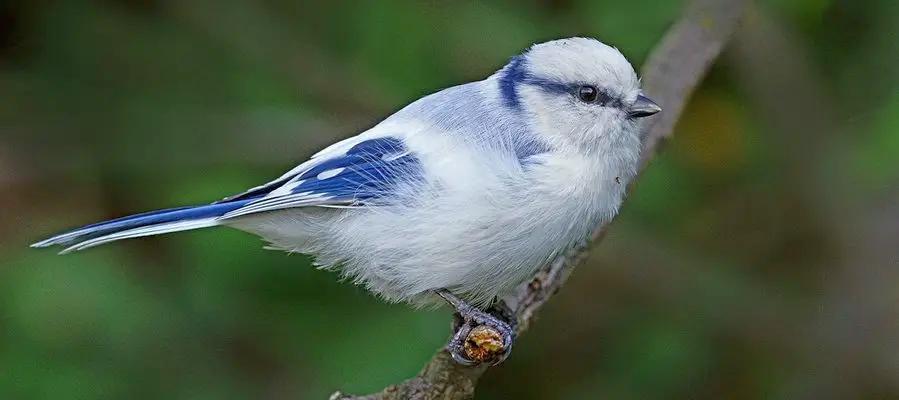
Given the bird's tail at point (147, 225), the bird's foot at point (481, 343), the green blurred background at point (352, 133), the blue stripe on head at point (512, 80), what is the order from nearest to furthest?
1. the bird's foot at point (481, 343)
2. the bird's tail at point (147, 225)
3. the blue stripe on head at point (512, 80)
4. the green blurred background at point (352, 133)

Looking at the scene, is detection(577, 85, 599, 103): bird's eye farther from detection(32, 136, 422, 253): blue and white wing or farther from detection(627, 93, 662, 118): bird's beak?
detection(32, 136, 422, 253): blue and white wing

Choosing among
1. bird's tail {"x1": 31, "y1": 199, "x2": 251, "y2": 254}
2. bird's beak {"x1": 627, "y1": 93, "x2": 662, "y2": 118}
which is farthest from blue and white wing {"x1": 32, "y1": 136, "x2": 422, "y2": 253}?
bird's beak {"x1": 627, "y1": 93, "x2": 662, "y2": 118}

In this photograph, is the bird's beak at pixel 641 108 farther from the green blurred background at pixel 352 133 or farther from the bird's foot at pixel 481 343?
the green blurred background at pixel 352 133

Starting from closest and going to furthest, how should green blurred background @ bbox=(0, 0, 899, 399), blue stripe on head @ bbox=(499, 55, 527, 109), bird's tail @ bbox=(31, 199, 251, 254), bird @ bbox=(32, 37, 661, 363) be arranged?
bird @ bbox=(32, 37, 661, 363)
bird's tail @ bbox=(31, 199, 251, 254)
blue stripe on head @ bbox=(499, 55, 527, 109)
green blurred background @ bbox=(0, 0, 899, 399)

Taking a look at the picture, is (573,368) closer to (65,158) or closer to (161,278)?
(161,278)

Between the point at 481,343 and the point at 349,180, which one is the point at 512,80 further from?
the point at 481,343

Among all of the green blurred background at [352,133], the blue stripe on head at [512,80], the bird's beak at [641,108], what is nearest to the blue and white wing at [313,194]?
the blue stripe on head at [512,80]

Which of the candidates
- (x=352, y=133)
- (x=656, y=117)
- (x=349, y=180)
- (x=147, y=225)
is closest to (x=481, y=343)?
(x=349, y=180)
